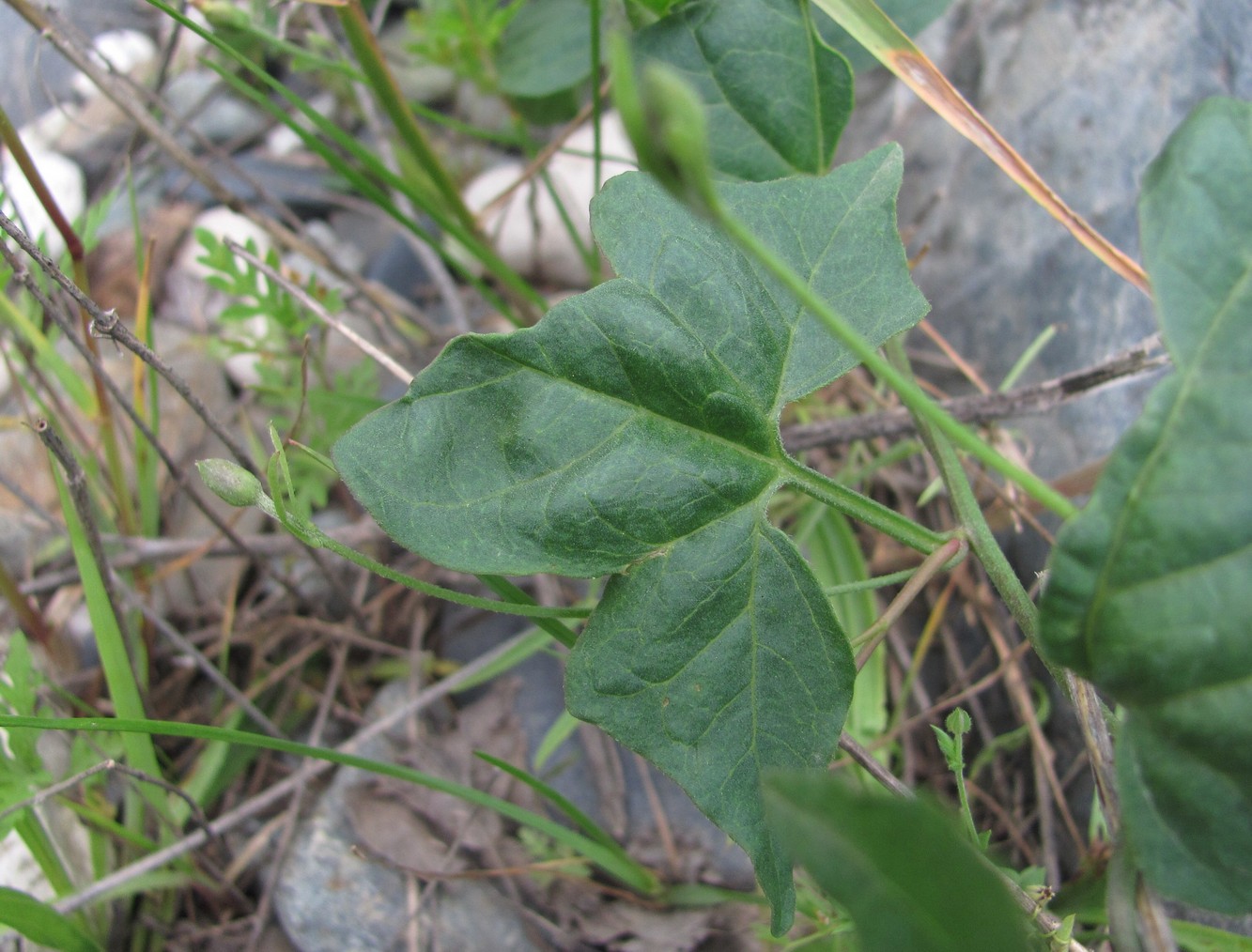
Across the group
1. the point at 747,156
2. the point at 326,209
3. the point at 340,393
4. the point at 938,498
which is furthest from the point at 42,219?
the point at 938,498

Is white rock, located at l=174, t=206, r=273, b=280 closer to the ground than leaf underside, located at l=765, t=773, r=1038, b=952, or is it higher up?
higher up

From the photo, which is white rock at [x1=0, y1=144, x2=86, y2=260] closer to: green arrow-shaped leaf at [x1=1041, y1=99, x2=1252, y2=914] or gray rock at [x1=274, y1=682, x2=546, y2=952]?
gray rock at [x1=274, y1=682, x2=546, y2=952]

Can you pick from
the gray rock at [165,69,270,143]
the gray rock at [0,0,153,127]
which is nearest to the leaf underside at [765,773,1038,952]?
the gray rock at [165,69,270,143]

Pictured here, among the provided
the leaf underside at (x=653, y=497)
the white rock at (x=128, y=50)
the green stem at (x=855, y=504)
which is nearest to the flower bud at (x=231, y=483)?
the leaf underside at (x=653, y=497)

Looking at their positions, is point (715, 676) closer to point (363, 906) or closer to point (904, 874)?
point (904, 874)

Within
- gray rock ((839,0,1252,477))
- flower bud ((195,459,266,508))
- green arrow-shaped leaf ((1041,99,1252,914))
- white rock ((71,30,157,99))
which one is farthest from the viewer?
white rock ((71,30,157,99))

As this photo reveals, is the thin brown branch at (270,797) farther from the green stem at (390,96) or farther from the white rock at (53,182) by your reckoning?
the white rock at (53,182)
